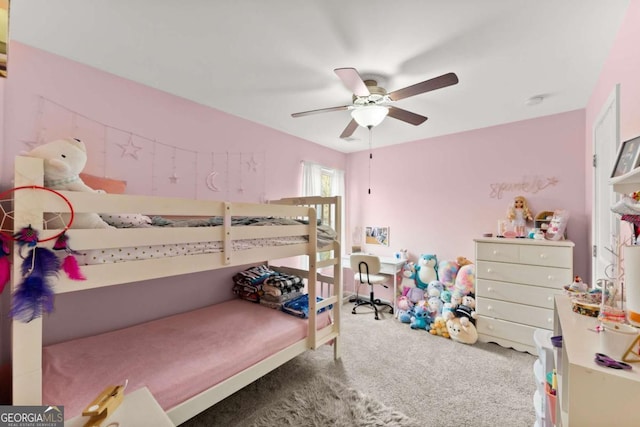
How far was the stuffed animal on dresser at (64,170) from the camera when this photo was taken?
106cm

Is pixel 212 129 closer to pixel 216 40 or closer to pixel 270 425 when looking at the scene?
pixel 216 40

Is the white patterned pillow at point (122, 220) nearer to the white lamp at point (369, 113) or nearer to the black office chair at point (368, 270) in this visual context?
the white lamp at point (369, 113)

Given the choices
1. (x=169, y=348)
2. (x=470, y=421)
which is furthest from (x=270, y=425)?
(x=470, y=421)

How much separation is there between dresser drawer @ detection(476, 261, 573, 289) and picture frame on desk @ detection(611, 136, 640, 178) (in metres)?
1.79

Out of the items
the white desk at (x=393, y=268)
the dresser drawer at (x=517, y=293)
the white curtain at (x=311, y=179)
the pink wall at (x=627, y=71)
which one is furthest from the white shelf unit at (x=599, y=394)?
the white curtain at (x=311, y=179)

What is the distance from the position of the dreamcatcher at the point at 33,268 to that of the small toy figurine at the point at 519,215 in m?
3.77

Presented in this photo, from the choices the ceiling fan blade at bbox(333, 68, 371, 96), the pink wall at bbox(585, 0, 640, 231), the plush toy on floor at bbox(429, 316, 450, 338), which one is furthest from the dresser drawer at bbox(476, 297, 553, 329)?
the ceiling fan blade at bbox(333, 68, 371, 96)

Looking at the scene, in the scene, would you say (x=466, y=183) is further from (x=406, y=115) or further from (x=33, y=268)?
(x=33, y=268)

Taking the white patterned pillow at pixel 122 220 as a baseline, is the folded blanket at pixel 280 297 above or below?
below

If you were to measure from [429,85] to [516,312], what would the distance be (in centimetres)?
249

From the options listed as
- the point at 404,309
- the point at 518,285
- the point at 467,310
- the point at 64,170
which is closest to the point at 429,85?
the point at 64,170

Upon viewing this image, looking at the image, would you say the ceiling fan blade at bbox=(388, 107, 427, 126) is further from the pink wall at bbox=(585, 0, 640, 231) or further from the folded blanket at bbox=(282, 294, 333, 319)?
the folded blanket at bbox=(282, 294, 333, 319)

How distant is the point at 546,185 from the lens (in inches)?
119

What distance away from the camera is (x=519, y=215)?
10.1 feet
